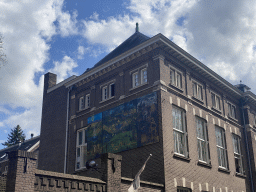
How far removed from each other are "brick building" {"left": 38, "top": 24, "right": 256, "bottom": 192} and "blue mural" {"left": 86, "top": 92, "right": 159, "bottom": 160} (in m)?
0.07

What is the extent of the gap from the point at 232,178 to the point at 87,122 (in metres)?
12.2

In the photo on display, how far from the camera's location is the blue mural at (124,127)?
21.7 meters

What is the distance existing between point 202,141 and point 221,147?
2901 mm

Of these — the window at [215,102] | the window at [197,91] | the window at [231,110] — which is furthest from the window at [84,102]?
the window at [231,110]

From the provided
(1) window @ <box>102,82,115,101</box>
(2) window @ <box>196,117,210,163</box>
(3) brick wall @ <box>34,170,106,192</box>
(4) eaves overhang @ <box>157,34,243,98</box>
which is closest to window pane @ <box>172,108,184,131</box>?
(2) window @ <box>196,117,210,163</box>

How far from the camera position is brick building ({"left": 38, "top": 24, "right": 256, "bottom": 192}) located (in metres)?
21.6

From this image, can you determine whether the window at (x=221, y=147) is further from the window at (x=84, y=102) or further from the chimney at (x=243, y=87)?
the window at (x=84, y=102)

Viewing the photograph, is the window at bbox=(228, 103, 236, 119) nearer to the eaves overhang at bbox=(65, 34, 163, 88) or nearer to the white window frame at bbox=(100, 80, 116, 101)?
the white window frame at bbox=(100, 80, 116, 101)

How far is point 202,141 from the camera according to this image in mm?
24797

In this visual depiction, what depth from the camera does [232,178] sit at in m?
26.6

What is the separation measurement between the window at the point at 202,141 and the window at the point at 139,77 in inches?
204

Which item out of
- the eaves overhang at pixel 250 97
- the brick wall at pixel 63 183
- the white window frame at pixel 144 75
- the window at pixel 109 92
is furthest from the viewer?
the eaves overhang at pixel 250 97

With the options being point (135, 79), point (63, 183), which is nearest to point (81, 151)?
point (135, 79)

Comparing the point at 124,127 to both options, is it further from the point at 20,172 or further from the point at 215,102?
the point at 20,172
